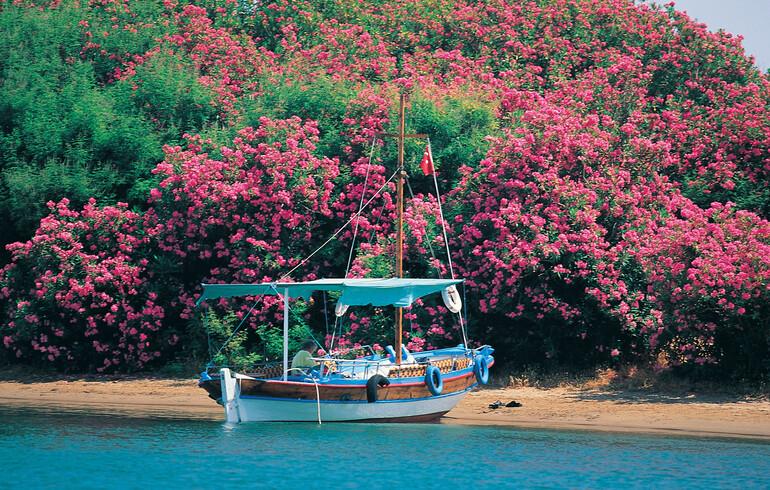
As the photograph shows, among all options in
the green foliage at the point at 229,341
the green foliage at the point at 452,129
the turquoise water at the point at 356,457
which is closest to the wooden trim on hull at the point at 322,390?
the turquoise water at the point at 356,457

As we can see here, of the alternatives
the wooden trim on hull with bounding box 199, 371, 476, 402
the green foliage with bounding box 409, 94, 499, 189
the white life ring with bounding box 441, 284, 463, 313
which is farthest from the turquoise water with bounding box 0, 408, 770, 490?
the green foliage with bounding box 409, 94, 499, 189

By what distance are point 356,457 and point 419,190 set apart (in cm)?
1214

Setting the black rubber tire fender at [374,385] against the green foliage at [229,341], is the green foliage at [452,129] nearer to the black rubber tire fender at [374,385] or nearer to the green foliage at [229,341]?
the green foliage at [229,341]

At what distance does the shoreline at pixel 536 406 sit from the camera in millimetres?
22141

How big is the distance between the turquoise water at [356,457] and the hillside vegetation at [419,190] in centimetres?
453

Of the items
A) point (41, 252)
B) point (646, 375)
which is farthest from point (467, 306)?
point (41, 252)

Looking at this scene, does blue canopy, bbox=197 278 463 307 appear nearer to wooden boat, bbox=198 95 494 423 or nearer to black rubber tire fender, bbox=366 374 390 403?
wooden boat, bbox=198 95 494 423

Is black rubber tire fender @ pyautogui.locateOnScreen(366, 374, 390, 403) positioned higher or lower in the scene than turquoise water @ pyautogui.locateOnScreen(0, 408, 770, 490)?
higher

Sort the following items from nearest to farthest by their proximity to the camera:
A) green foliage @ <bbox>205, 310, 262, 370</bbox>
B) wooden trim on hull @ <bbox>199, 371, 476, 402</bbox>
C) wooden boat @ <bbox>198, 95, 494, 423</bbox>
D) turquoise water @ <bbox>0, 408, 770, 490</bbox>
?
turquoise water @ <bbox>0, 408, 770, 490</bbox>
wooden trim on hull @ <bbox>199, 371, 476, 402</bbox>
wooden boat @ <bbox>198, 95, 494, 423</bbox>
green foliage @ <bbox>205, 310, 262, 370</bbox>

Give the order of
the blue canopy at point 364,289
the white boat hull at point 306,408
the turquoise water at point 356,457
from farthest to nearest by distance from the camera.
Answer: the blue canopy at point 364,289, the white boat hull at point 306,408, the turquoise water at point 356,457

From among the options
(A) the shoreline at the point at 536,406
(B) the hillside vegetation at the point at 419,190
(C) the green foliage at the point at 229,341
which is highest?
(B) the hillside vegetation at the point at 419,190

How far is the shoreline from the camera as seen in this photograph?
872 inches

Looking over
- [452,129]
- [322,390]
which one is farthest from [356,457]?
[452,129]

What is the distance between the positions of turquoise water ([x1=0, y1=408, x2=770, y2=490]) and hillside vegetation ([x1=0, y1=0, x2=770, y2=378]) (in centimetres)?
453
